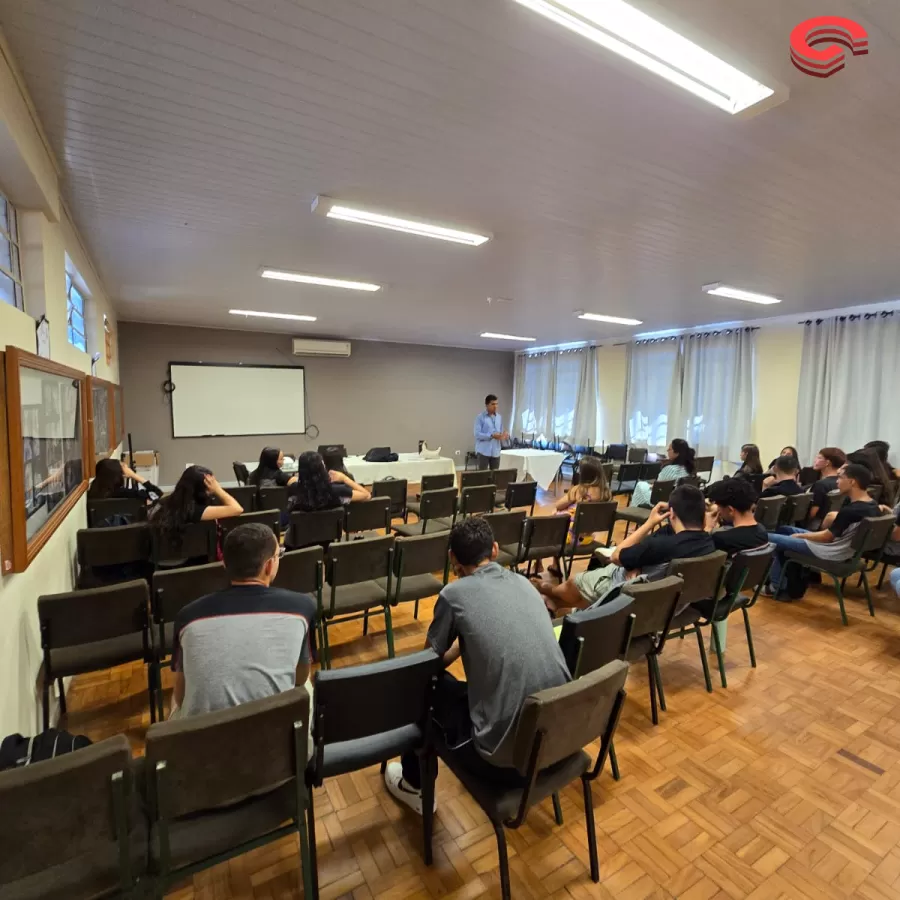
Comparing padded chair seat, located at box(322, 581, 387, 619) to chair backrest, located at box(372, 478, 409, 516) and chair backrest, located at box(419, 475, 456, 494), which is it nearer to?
chair backrest, located at box(372, 478, 409, 516)

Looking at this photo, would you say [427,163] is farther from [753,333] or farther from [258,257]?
[753,333]

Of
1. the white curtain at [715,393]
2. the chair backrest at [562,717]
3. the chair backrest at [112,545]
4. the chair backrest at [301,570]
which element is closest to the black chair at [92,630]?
the chair backrest at [301,570]

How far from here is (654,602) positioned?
2195 mm

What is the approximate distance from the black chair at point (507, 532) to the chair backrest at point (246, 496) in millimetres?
2237

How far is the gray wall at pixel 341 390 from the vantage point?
26.6ft

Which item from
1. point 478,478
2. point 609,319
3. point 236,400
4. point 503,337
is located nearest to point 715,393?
point 609,319

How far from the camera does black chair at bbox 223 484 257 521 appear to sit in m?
4.35

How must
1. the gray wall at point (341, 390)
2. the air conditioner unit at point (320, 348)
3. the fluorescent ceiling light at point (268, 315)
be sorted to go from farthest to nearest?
the air conditioner unit at point (320, 348)
the gray wall at point (341, 390)
the fluorescent ceiling light at point (268, 315)

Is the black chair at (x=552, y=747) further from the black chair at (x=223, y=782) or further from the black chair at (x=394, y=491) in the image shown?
the black chair at (x=394, y=491)

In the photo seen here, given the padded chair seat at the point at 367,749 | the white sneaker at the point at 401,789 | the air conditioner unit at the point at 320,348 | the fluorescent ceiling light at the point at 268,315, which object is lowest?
the white sneaker at the point at 401,789

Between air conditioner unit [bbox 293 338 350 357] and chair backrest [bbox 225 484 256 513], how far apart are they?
208 inches

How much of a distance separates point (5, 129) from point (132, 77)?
48 cm

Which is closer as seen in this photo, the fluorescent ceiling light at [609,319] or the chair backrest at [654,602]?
the chair backrest at [654,602]

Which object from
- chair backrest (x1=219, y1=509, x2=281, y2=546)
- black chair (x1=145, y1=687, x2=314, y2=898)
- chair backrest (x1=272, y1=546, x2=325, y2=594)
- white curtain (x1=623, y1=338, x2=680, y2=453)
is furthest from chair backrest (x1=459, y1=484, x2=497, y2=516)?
white curtain (x1=623, y1=338, x2=680, y2=453)
